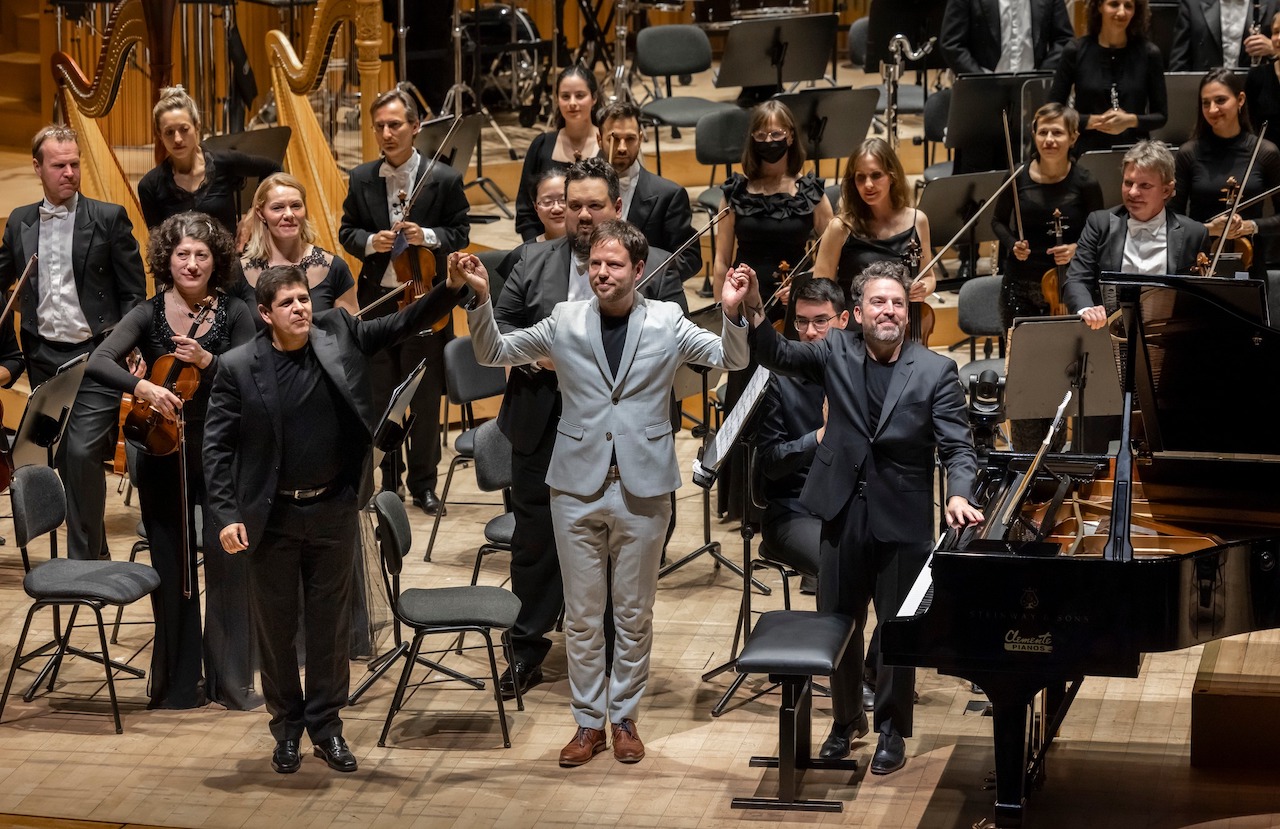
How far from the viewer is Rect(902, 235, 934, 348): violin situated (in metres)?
5.66

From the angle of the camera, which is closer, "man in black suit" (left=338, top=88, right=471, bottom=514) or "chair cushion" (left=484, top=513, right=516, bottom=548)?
"chair cushion" (left=484, top=513, right=516, bottom=548)

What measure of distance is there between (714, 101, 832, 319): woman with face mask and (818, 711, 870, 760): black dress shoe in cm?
189

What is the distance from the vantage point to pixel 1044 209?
654cm

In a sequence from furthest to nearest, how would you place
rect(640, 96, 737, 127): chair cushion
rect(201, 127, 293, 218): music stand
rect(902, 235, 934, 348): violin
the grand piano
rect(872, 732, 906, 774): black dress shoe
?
rect(640, 96, 737, 127): chair cushion
rect(201, 127, 293, 218): music stand
rect(902, 235, 934, 348): violin
rect(872, 732, 906, 774): black dress shoe
the grand piano

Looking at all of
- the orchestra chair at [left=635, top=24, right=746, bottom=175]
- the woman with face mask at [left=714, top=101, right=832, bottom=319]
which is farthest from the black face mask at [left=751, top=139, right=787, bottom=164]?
the orchestra chair at [left=635, top=24, right=746, bottom=175]

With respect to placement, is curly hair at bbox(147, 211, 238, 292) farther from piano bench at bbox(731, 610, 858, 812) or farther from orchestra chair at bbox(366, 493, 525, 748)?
piano bench at bbox(731, 610, 858, 812)

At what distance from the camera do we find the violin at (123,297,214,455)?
16.2ft

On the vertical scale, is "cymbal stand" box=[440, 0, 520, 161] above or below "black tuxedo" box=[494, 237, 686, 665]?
above

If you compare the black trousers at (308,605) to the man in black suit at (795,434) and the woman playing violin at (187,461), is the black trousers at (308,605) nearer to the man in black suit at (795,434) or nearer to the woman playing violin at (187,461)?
the woman playing violin at (187,461)

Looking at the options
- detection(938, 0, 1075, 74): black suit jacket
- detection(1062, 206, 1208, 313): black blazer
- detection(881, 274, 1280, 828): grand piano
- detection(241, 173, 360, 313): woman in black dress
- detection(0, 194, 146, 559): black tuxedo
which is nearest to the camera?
detection(881, 274, 1280, 828): grand piano

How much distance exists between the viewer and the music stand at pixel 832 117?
798 cm

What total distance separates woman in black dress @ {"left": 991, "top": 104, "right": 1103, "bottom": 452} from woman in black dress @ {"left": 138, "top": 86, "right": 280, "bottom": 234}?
2.84m

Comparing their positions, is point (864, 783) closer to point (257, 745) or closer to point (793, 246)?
point (257, 745)

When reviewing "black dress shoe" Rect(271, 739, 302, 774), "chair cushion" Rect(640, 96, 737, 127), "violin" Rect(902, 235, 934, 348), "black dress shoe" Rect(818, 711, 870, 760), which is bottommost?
"black dress shoe" Rect(271, 739, 302, 774)
